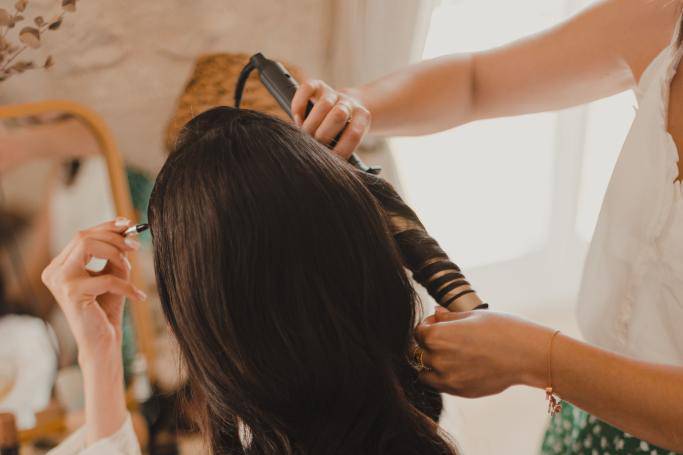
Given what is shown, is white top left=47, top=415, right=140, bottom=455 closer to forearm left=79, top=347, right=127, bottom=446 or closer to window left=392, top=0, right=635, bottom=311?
forearm left=79, top=347, right=127, bottom=446

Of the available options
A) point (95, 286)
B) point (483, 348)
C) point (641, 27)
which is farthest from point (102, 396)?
point (641, 27)

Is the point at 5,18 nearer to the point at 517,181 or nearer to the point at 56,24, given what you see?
the point at 56,24

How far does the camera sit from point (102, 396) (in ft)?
3.04

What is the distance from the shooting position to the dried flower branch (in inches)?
39.8

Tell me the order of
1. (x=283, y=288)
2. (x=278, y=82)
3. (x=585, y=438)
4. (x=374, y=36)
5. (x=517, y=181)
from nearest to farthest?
(x=283, y=288) → (x=278, y=82) → (x=585, y=438) → (x=374, y=36) → (x=517, y=181)

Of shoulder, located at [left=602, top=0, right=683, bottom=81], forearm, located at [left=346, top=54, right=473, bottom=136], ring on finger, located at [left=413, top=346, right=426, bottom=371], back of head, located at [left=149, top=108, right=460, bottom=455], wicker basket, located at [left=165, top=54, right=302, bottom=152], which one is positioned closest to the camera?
back of head, located at [left=149, top=108, right=460, bottom=455]

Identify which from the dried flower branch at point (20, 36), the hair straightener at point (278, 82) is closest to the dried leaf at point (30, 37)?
the dried flower branch at point (20, 36)

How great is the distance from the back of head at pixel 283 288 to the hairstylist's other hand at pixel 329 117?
0.09 meters

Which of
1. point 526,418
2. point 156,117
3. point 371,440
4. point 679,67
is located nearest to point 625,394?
point 371,440

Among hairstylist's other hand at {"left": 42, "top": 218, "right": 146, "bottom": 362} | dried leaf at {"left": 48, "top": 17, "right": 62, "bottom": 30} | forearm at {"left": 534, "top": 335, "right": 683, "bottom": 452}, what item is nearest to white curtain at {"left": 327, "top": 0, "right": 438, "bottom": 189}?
dried leaf at {"left": 48, "top": 17, "right": 62, "bottom": 30}

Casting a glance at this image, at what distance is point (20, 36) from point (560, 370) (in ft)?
3.15

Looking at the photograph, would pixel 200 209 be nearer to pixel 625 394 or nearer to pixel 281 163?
pixel 281 163

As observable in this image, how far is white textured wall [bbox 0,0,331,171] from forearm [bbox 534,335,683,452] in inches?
33.1

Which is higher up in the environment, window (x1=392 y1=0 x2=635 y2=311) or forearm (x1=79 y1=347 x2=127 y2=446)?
window (x1=392 y1=0 x2=635 y2=311)
